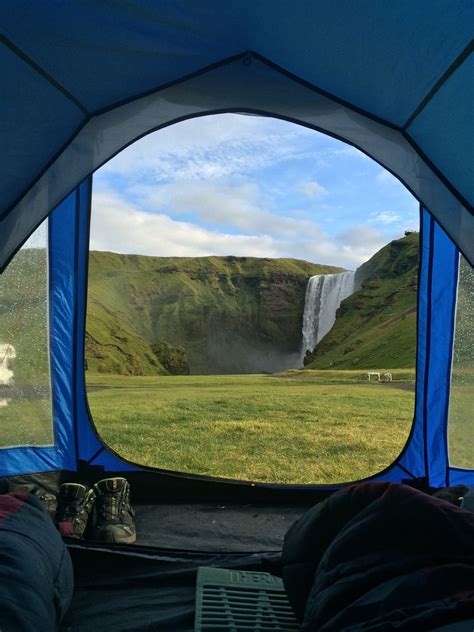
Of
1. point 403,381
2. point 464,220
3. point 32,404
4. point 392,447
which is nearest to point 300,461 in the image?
point 392,447

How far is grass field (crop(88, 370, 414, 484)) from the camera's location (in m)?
7.35

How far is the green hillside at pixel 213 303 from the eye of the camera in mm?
51844

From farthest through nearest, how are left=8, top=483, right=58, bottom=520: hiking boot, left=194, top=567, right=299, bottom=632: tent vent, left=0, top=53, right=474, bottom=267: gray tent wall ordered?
1. left=8, top=483, right=58, bottom=520: hiking boot
2. left=0, top=53, right=474, bottom=267: gray tent wall
3. left=194, top=567, right=299, bottom=632: tent vent

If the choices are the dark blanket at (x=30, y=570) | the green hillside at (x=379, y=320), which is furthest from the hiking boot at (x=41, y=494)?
the green hillside at (x=379, y=320)

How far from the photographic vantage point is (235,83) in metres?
2.51

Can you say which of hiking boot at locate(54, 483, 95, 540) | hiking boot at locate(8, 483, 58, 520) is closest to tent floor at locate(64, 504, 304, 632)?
hiking boot at locate(54, 483, 95, 540)

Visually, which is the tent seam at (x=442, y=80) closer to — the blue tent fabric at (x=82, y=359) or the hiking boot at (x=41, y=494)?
the blue tent fabric at (x=82, y=359)

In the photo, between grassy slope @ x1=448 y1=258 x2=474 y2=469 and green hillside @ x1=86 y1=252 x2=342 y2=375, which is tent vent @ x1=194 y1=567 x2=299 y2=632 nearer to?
grassy slope @ x1=448 y1=258 x2=474 y2=469

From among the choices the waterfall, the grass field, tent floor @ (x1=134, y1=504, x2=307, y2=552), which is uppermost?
the waterfall

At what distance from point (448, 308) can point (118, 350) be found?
3403 cm

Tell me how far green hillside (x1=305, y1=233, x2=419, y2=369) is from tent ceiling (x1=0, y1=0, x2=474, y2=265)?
105ft

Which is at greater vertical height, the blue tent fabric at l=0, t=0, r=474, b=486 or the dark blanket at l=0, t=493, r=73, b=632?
the blue tent fabric at l=0, t=0, r=474, b=486

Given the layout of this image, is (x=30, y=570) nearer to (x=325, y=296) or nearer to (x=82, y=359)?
(x=82, y=359)

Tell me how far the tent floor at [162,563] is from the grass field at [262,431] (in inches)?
95.0
